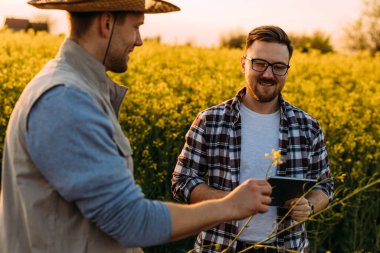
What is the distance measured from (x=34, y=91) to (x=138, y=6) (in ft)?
1.49

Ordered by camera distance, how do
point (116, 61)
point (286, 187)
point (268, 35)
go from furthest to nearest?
point (268, 35) < point (286, 187) < point (116, 61)

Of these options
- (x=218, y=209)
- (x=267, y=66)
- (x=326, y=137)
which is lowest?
(x=326, y=137)

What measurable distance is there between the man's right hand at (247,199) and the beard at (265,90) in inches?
52.2

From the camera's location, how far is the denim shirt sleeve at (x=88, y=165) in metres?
1.85

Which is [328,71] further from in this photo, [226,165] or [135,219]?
[135,219]

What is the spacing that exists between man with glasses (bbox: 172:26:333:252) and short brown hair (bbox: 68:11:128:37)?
1.39 m

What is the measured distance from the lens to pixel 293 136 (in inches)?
137

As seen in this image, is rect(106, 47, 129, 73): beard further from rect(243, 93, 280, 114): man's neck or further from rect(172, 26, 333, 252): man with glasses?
rect(243, 93, 280, 114): man's neck

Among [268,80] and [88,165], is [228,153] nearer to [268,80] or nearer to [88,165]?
[268,80]

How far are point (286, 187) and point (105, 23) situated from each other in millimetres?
1147

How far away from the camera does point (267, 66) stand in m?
3.47

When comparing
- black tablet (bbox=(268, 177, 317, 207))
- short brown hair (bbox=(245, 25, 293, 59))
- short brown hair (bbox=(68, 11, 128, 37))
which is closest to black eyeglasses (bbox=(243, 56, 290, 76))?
short brown hair (bbox=(245, 25, 293, 59))

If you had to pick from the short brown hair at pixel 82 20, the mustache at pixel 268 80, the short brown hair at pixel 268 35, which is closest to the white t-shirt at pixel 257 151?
the mustache at pixel 268 80

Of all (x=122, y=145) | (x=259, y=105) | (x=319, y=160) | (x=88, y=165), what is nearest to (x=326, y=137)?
(x=319, y=160)
